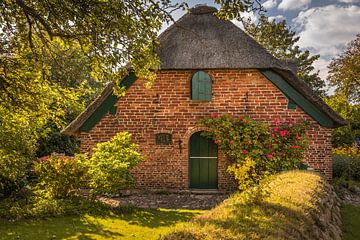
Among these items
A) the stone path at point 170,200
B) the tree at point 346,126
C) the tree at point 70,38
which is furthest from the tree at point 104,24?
the tree at point 346,126

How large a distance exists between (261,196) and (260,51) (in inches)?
291

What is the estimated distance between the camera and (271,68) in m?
10.6

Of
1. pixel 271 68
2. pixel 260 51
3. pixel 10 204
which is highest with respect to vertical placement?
pixel 260 51

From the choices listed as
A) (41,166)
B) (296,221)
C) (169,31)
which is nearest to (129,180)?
(41,166)

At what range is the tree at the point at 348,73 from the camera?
29.2 m

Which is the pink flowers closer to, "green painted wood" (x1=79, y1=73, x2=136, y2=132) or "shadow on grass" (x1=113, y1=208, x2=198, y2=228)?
"shadow on grass" (x1=113, y1=208, x2=198, y2=228)

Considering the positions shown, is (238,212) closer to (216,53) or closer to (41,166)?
(41,166)

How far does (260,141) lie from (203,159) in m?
2.07

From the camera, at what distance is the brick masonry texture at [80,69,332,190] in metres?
10.9

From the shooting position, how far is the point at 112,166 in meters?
8.36

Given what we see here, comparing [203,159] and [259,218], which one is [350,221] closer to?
[203,159]

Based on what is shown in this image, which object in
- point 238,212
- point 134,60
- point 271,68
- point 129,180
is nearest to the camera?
point 238,212

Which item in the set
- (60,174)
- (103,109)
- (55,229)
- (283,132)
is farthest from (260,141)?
(55,229)

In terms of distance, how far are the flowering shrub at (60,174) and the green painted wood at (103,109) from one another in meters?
2.28
